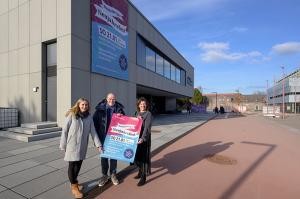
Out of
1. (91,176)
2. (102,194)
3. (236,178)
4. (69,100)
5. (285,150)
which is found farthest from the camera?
(69,100)

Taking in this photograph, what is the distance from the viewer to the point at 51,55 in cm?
1195

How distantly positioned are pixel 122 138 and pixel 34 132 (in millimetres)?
5750

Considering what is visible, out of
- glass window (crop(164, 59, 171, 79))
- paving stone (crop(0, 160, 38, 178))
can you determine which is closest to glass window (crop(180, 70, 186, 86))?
glass window (crop(164, 59, 171, 79))

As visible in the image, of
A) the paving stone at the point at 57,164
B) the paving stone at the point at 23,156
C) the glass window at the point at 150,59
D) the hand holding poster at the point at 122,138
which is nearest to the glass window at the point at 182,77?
the glass window at the point at 150,59

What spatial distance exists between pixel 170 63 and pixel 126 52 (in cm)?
1470

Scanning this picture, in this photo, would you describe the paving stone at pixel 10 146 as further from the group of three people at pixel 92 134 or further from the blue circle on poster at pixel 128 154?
the blue circle on poster at pixel 128 154

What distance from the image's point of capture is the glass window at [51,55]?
1179 centimetres

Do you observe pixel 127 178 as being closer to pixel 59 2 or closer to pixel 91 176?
pixel 91 176

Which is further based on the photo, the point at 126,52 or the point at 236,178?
the point at 126,52

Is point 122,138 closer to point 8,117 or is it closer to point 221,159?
point 221,159

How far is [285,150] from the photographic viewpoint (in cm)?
969

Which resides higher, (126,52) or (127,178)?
(126,52)

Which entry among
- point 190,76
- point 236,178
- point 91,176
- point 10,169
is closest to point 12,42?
point 10,169

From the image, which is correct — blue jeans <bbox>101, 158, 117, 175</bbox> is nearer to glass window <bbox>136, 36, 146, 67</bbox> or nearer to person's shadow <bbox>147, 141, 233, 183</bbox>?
person's shadow <bbox>147, 141, 233, 183</bbox>
